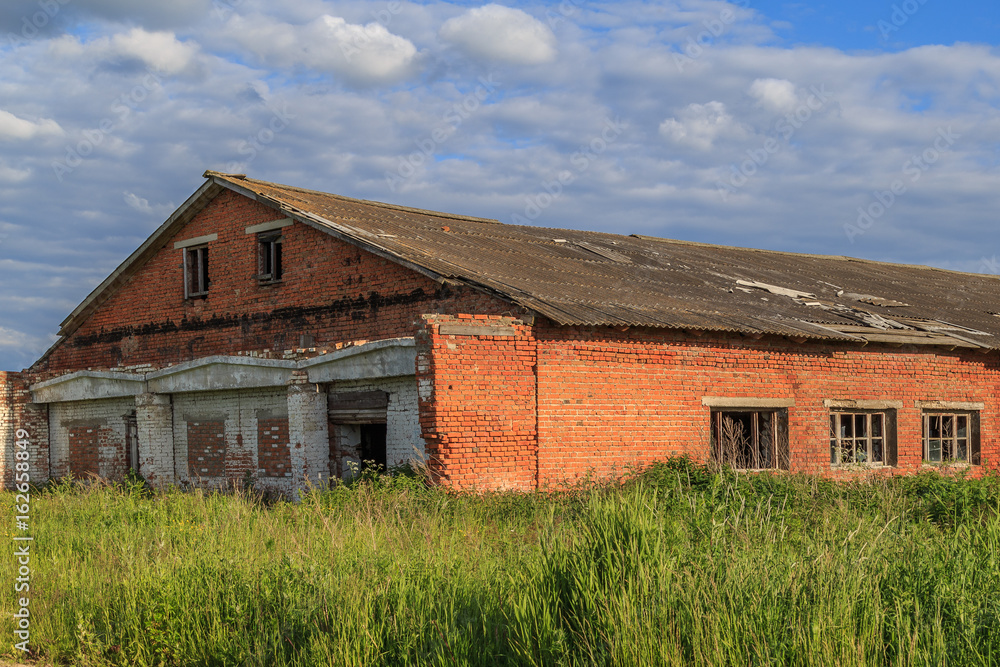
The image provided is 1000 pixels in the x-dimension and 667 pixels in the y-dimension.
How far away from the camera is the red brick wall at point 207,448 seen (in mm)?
17453

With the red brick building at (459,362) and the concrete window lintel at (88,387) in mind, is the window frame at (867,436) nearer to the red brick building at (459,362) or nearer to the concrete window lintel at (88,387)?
the red brick building at (459,362)

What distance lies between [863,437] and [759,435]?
93.7 inches

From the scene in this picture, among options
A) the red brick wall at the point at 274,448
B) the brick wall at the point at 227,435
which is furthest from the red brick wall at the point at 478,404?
the brick wall at the point at 227,435

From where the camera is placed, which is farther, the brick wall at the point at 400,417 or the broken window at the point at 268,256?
the broken window at the point at 268,256

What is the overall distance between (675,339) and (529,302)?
9.14 ft

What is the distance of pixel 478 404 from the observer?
41.6 ft

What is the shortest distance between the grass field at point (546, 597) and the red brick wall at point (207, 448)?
896 cm

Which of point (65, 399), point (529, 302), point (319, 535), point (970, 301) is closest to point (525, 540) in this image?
point (319, 535)

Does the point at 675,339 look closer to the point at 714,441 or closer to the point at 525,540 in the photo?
the point at 714,441

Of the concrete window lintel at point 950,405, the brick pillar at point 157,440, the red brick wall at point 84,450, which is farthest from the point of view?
the red brick wall at point 84,450

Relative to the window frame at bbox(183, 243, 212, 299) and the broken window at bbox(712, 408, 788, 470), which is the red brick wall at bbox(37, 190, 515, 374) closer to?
the window frame at bbox(183, 243, 212, 299)

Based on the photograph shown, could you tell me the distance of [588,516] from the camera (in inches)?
231

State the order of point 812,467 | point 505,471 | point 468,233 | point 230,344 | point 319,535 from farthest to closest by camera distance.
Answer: point 468,233
point 230,344
point 812,467
point 505,471
point 319,535

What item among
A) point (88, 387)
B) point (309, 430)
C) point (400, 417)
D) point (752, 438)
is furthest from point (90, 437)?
point (752, 438)
